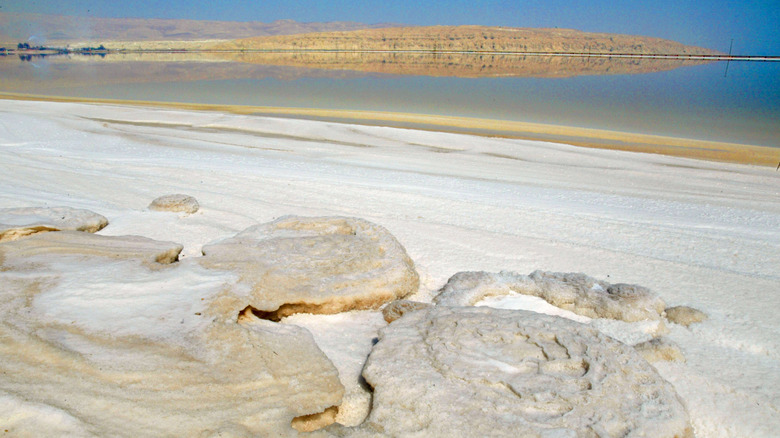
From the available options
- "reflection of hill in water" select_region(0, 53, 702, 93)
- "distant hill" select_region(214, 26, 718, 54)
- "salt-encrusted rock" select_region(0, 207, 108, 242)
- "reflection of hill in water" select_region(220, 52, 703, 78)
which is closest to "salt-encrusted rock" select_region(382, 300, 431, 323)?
"salt-encrusted rock" select_region(0, 207, 108, 242)

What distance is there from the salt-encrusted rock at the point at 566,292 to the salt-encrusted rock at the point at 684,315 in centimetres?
A: 6

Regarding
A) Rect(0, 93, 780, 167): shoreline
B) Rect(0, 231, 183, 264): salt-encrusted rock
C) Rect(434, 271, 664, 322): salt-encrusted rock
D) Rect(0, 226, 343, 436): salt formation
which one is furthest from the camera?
Rect(0, 93, 780, 167): shoreline

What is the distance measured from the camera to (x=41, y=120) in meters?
8.68

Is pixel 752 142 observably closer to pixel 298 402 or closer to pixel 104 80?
pixel 298 402

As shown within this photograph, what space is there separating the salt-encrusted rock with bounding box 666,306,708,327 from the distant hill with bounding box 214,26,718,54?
58.6m

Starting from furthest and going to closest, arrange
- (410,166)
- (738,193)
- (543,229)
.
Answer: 1. (410,166)
2. (738,193)
3. (543,229)

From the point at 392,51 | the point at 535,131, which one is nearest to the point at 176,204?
the point at 535,131

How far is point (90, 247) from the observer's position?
327 centimetres

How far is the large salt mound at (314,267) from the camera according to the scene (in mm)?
2863

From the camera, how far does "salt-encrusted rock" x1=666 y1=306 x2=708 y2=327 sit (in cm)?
296

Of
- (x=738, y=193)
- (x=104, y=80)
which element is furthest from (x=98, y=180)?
(x=104, y=80)

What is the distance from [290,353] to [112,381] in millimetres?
697

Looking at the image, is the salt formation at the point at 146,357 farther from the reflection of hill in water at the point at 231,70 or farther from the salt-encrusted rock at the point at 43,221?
the reflection of hill in water at the point at 231,70

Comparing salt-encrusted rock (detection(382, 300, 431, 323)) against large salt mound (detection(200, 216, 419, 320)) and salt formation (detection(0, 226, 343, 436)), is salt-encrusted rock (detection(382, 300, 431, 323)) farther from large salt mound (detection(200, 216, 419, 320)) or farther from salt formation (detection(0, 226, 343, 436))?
salt formation (detection(0, 226, 343, 436))
